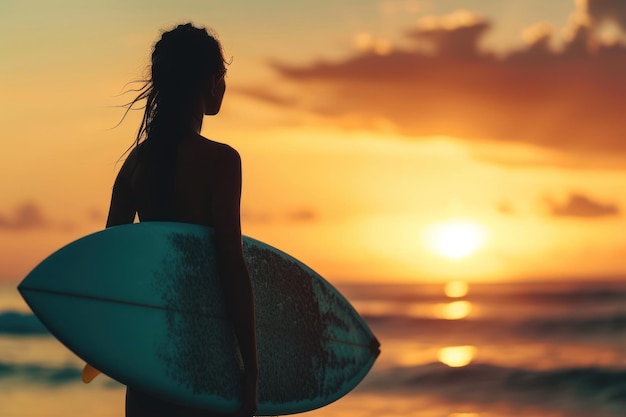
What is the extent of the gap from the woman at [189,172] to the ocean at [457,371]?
20.1 feet

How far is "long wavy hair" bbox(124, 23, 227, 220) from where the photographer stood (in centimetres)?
243

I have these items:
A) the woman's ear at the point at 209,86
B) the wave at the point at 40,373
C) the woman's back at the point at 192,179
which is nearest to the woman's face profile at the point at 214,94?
the woman's ear at the point at 209,86

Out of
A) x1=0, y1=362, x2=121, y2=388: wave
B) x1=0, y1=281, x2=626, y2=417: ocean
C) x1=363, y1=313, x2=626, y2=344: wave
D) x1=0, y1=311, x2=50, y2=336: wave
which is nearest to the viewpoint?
x1=0, y1=281, x2=626, y2=417: ocean

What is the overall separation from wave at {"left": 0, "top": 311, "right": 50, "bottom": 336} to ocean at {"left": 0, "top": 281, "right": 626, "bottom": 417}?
0.11 feet

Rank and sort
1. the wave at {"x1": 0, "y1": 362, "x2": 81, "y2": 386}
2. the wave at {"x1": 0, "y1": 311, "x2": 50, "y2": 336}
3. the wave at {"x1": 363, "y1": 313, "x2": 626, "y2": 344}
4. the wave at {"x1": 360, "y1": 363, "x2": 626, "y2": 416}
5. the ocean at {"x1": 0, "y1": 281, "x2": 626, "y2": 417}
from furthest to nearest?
1. the wave at {"x1": 0, "y1": 311, "x2": 50, "y2": 336}
2. the wave at {"x1": 363, "y1": 313, "x2": 626, "y2": 344}
3. the wave at {"x1": 0, "y1": 362, "x2": 81, "y2": 386}
4. the wave at {"x1": 360, "y1": 363, "x2": 626, "y2": 416}
5. the ocean at {"x1": 0, "y1": 281, "x2": 626, "y2": 417}

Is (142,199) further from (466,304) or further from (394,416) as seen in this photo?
(466,304)

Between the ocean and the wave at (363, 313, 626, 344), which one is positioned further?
the wave at (363, 313, 626, 344)

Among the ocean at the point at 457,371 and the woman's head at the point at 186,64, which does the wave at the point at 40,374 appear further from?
the woman's head at the point at 186,64

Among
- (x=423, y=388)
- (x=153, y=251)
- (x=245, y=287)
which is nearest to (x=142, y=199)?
(x=153, y=251)

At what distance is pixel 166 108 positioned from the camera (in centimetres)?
247

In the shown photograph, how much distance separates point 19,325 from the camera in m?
21.9

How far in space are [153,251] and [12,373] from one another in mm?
12593

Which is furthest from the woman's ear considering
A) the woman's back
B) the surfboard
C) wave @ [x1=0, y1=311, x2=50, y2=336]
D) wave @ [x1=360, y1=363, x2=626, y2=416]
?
wave @ [x1=0, y1=311, x2=50, y2=336]

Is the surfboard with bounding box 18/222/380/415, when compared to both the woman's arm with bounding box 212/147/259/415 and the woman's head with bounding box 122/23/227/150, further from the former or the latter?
the woman's head with bounding box 122/23/227/150
